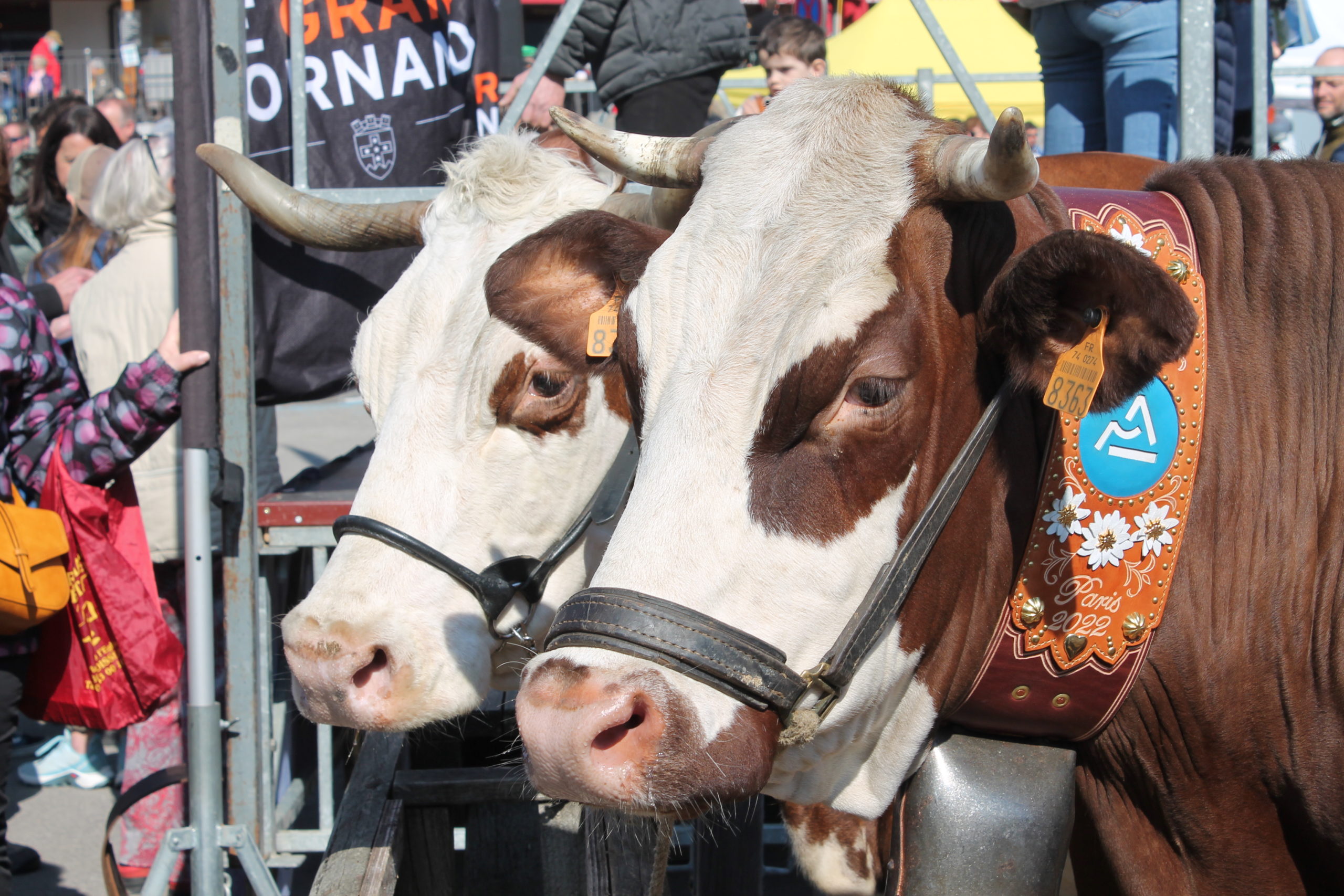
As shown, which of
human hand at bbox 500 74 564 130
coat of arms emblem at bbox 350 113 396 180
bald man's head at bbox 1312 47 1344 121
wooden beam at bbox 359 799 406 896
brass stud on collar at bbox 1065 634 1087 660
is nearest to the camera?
brass stud on collar at bbox 1065 634 1087 660

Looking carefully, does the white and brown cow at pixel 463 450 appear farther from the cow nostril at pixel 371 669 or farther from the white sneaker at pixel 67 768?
the white sneaker at pixel 67 768

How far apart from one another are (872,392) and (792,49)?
377 cm

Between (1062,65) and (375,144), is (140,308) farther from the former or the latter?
(1062,65)

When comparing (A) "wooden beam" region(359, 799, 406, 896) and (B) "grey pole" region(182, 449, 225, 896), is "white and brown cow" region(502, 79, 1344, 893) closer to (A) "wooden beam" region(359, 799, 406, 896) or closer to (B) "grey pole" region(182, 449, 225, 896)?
(A) "wooden beam" region(359, 799, 406, 896)

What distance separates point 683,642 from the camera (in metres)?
1.40

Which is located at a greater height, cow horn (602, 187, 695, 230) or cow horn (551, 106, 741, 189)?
cow horn (551, 106, 741, 189)

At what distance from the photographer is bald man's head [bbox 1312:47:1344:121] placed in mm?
5551

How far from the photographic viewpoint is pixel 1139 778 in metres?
1.87

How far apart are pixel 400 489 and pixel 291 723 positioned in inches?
65.6

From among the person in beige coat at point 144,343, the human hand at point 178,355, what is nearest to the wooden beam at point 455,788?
the human hand at point 178,355

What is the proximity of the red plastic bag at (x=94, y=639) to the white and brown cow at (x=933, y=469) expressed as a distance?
1.80m

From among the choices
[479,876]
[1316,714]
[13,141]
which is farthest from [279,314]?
[13,141]

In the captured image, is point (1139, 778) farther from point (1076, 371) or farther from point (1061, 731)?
point (1076, 371)

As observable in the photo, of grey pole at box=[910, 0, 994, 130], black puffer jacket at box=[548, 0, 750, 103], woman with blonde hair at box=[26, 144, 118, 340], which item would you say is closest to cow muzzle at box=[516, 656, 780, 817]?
grey pole at box=[910, 0, 994, 130]
